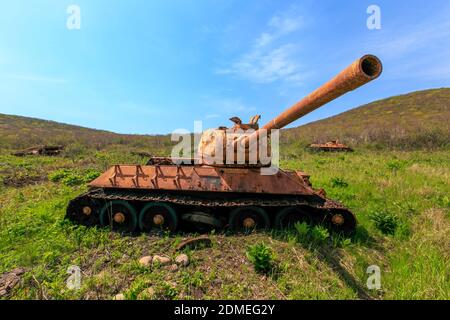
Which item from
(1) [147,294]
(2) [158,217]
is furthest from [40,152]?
(1) [147,294]

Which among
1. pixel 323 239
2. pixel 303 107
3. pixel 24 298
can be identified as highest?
pixel 303 107

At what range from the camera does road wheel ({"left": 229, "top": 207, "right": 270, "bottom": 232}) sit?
6.68 metres

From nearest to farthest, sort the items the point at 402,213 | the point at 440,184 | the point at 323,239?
1. the point at 323,239
2. the point at 402,213
3. the point at 440,184

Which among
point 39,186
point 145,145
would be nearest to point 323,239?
point 39,186

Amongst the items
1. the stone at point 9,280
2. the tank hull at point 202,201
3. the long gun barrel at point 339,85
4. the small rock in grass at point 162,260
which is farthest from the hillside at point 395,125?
the stone at point 9,280

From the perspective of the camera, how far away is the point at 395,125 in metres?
40.9

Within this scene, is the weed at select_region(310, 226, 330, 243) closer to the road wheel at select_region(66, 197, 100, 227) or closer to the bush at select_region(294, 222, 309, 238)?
the bush at select_region(294, 222, 309, 238)

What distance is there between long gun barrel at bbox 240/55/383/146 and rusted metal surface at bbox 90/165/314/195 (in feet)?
7.42

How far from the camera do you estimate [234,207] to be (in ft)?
22.2

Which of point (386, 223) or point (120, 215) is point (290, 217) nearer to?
point (386, 223)

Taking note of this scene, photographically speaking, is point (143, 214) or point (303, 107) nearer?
point (303, 107)

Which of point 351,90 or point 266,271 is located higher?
point 351,90
